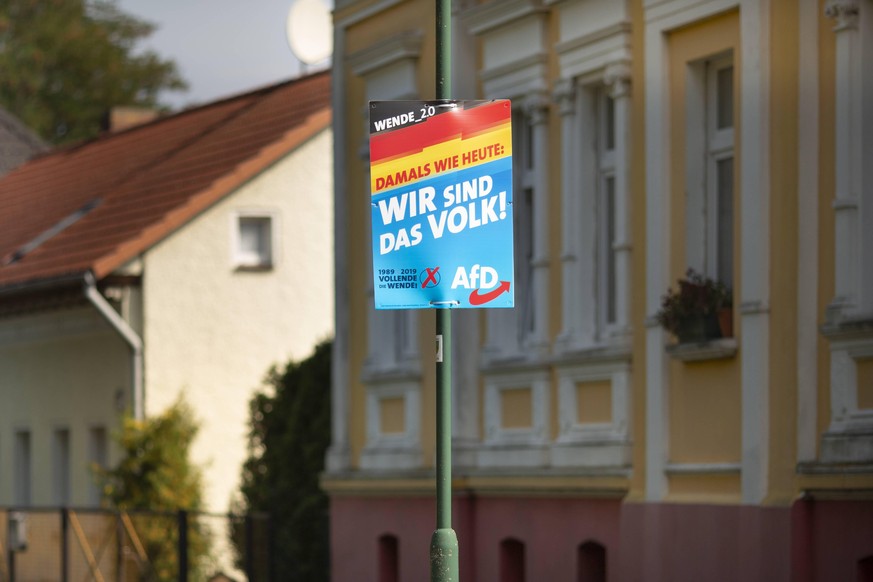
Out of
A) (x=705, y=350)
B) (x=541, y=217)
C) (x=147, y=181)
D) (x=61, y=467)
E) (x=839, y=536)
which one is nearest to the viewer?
(x=839, y=536)

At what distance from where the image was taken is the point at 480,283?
11.2 metres

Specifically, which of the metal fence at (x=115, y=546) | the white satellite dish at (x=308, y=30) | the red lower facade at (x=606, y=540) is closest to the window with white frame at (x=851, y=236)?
the red lower facade at (x=606, y=540)

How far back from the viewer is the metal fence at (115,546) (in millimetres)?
23172

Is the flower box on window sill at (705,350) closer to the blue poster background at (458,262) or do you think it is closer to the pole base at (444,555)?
the blue poster background at (458,262)

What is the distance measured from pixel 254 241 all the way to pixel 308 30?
313 centimetres

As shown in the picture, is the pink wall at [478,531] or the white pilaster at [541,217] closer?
the pink wall at [478,531]

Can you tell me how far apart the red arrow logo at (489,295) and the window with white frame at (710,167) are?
154 inches

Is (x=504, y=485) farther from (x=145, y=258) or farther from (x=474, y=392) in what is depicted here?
(x=145, y=258)

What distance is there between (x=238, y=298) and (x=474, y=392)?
9.86 metres

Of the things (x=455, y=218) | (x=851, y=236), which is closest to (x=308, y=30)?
(x=851, y=236)

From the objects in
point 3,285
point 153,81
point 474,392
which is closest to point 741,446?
point 474,392

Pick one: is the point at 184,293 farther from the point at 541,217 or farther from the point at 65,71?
the point at 65,71

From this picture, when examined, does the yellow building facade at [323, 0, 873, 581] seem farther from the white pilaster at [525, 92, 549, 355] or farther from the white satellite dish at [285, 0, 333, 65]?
the white satellite dish at [285, 0, 333, 65]

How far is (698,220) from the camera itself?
14.9 meters
